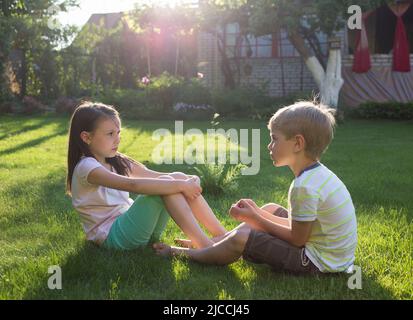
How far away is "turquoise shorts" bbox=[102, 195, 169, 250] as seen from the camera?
3137 mm

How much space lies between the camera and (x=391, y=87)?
15.9 meters

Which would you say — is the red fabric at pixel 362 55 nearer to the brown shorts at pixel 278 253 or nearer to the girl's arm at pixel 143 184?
the girl's arm at pixel 143 184

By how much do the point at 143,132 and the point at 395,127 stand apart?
18.3 ft

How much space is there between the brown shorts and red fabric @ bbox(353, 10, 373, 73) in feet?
45.0

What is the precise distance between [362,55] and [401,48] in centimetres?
113

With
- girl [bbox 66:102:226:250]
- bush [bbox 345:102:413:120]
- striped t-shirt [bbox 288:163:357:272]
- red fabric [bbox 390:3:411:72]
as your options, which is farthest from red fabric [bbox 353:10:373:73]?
striped t-shirt [bbox 288:163:357:272]

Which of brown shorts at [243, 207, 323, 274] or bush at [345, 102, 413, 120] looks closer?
brown shorts at [243, 207, 323, 274]

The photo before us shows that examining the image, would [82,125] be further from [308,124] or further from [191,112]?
[191,112]

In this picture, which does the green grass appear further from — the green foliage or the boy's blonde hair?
the boy's blonde hair

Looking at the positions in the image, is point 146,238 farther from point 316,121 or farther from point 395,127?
point 395,127

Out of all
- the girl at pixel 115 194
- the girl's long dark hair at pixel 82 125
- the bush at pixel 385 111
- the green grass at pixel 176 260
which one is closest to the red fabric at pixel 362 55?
the bush at pixel 385 111

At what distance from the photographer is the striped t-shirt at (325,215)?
2.68m

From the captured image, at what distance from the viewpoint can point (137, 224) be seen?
3.16 meters

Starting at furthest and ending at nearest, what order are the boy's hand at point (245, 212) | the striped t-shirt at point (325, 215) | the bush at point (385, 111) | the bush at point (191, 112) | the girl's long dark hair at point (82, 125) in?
the bush at point (191, 112) < the bush at point (385, 111) < the girl's long dark hair at point (82, 125) < the boy's hand at point (245, 212) < the striped t-shirt at point (325, 215)
